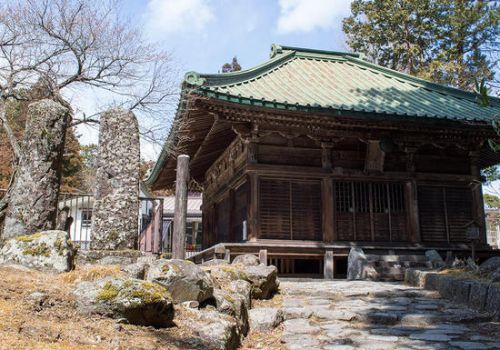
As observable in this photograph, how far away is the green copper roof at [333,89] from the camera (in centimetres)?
1205

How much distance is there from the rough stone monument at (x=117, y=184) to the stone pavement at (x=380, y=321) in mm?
2989

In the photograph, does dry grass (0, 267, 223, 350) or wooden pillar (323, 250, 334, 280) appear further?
wooden pillar (323, 250, 334, 280)

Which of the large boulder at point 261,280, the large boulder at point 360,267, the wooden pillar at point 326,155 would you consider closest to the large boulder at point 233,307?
the large boulder at point 261,280

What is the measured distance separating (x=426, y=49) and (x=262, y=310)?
25.5 meters

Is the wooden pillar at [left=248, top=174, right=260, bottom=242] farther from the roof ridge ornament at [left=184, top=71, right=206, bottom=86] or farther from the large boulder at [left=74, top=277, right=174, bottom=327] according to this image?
the large boulder at [left=74, top=277, right=174, bottom=327]

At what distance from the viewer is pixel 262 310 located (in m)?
6.84

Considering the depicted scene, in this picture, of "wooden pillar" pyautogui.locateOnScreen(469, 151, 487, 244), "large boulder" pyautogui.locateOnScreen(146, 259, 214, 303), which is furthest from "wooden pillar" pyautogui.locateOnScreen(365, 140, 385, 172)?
"large boulder" pyautogui.locateOnScreen(146, 259, 214, 303)

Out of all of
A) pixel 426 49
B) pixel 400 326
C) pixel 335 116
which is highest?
pixel 426 49

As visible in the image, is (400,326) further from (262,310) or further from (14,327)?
(14,327)

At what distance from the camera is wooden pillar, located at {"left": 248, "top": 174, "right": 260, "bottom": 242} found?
12266 mm

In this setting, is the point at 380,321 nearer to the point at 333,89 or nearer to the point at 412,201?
the point at 412,201

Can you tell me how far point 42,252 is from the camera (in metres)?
6.02

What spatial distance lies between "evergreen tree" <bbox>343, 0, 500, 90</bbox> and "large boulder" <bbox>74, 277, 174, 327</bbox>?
23959mm

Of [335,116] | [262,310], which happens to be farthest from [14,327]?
[335,116]
